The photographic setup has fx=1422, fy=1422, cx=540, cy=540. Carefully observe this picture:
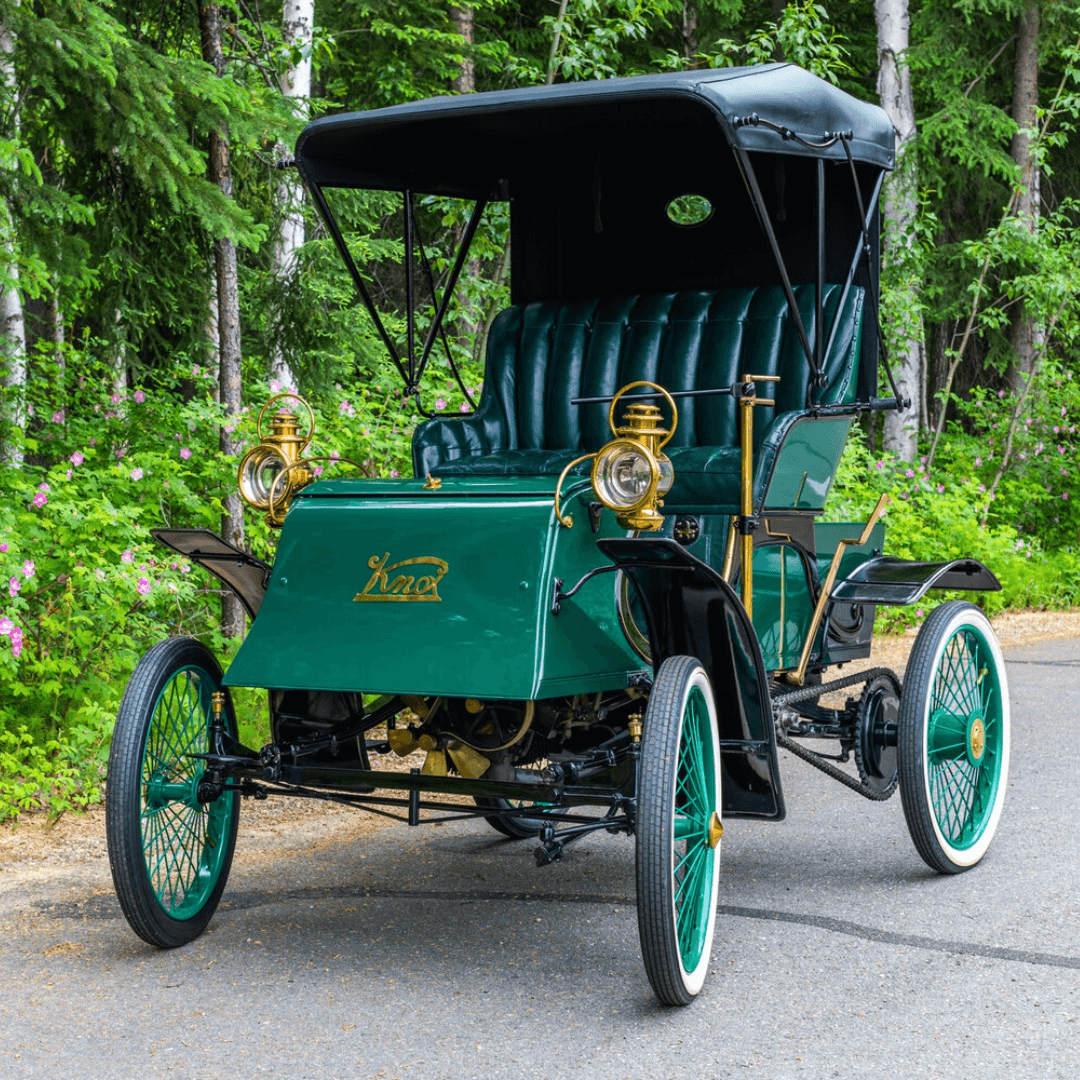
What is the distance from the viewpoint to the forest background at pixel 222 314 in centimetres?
596

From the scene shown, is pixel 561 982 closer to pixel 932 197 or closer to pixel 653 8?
pixel 653 8

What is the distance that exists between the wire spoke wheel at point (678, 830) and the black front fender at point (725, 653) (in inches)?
6.6

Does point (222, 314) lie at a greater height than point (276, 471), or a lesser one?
greater

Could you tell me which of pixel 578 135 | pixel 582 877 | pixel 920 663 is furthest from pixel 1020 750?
pixel 578 135

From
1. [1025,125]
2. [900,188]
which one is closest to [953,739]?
[900,188]

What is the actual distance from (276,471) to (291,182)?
435 cm

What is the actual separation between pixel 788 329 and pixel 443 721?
213 cm

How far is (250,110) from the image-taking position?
21.7ft

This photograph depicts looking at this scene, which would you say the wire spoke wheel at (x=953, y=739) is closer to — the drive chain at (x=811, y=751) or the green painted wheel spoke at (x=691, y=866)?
the drive chain at (x=811, y=751)

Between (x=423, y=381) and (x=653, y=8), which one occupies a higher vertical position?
(x=653, y=8)

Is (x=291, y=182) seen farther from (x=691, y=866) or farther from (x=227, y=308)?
(x=691, y=866)

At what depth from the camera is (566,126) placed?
499 centimetres

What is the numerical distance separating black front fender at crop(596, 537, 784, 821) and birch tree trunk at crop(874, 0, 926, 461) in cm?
932

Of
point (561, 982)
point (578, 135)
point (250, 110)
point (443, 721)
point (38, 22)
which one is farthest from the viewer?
point (250, 110)
